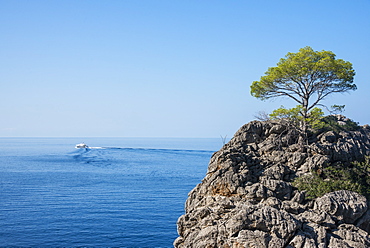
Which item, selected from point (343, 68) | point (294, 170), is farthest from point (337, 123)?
point (294, 170)

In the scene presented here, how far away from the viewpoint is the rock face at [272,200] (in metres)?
21.3

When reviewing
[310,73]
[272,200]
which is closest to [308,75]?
[310,73]

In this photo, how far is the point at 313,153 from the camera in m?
30.5

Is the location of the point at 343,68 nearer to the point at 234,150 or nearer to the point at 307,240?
the point at 234,150

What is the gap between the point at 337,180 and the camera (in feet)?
92.0

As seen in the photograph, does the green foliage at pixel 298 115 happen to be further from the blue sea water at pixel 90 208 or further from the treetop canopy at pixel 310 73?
the blue sea water at pixel 90 208

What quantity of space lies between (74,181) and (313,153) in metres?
62.3

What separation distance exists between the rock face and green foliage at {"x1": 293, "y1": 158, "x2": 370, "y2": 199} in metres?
0.77

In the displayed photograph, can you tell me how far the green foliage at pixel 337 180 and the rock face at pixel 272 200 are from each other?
0.77 m

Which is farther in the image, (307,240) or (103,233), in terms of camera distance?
(103,233)

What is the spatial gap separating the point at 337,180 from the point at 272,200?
283 inches

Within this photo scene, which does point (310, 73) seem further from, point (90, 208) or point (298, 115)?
point (90, 208)

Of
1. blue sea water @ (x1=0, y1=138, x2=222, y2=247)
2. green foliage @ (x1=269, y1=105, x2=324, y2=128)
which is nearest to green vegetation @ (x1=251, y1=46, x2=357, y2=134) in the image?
green foliage @ (x1=269, y1=105, x2=324, y2=128)

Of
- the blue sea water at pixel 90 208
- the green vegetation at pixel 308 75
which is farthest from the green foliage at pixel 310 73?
the blue sea water at pixel 90 208
